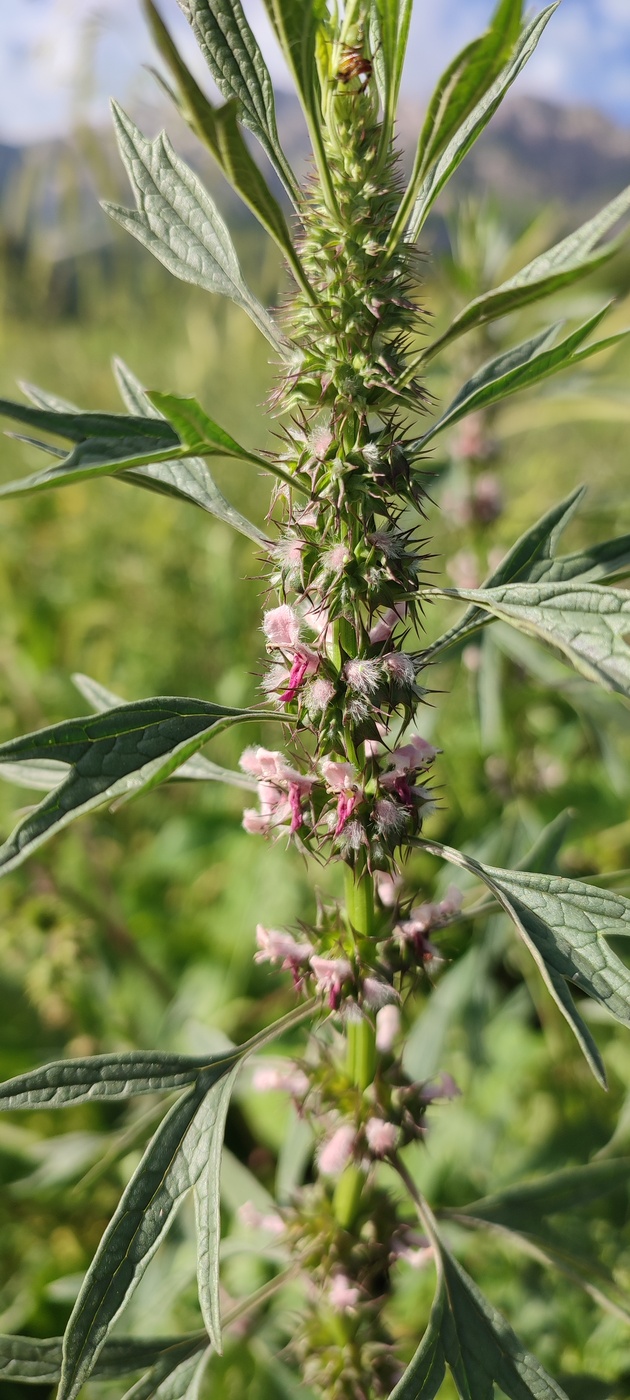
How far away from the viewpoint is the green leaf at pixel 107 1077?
979mm

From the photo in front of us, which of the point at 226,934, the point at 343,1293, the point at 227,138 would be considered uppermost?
the point at 227,138

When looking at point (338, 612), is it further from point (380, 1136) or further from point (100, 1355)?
point (100, 1355)

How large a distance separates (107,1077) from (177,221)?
104 cm

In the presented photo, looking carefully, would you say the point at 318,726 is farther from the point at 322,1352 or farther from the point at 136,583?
the point at 136,583

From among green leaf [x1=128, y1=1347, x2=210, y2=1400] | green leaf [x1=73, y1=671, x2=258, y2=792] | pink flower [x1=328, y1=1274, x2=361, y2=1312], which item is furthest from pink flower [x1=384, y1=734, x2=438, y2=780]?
green leaf [x1=128, y1=1347, x2=210, y2=1400]

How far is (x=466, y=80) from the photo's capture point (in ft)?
2.49

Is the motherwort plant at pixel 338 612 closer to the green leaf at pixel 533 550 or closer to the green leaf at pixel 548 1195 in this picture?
the green leaf at pixel 533 550

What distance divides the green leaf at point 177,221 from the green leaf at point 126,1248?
982 millimetres

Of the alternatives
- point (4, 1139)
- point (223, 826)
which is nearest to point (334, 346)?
point (223, 826)

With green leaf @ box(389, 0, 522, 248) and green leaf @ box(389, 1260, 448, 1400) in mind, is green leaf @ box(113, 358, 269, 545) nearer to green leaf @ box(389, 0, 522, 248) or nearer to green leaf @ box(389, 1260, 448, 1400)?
green leaf @ box(389, 0, 522, 248)

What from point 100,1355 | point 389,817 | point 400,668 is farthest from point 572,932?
point 100,1355

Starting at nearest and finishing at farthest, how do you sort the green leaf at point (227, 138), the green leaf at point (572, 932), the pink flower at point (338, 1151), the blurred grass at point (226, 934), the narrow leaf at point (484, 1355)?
the green leaf at point (227, 138)
the green leaf at point (572, 932)
the narrow leaf at point (484, 1355)
the pink flower at point (338, 1151)
the blurred grass at point (226, 934)

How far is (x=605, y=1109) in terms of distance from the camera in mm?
2654

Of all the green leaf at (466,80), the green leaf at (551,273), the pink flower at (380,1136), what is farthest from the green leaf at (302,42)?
the pink flower at (380,1136)
